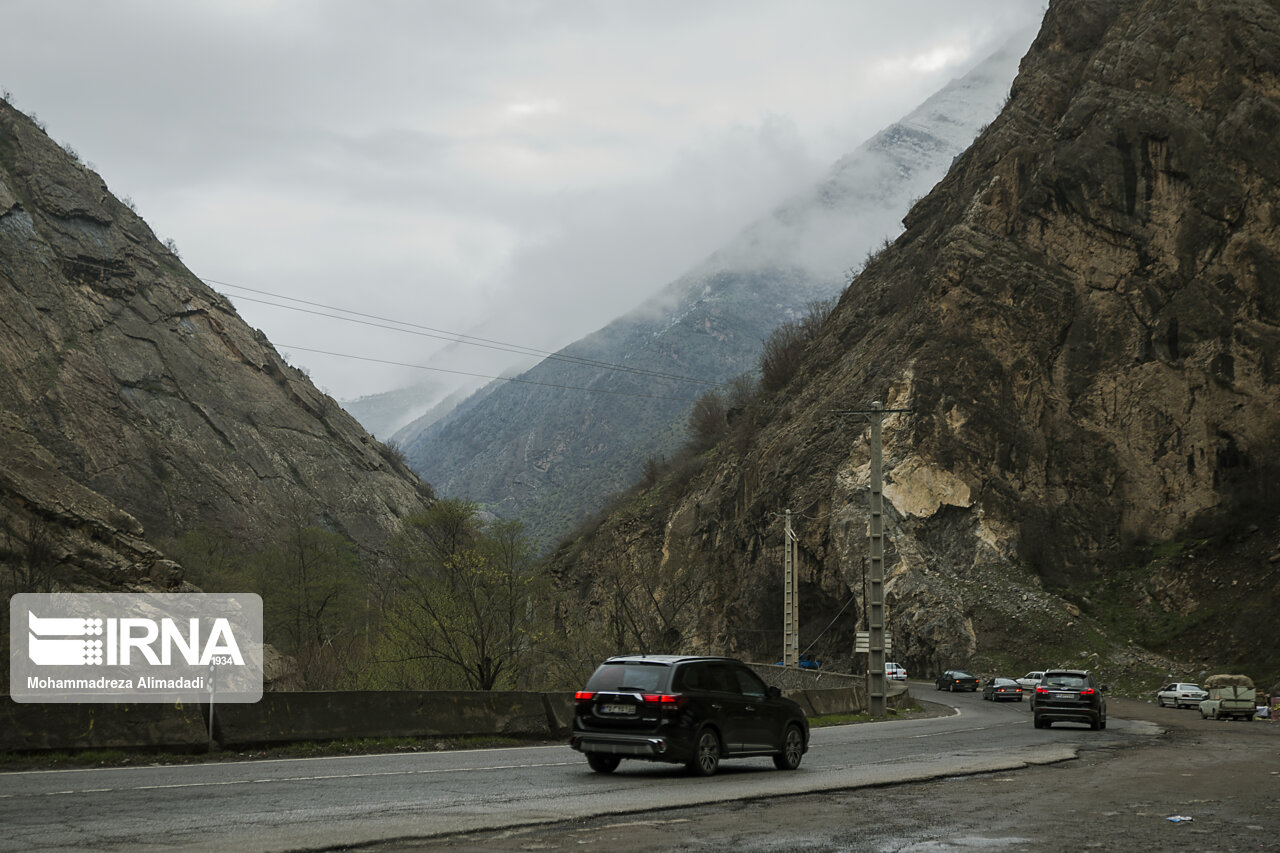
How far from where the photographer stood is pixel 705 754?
14.7 meters

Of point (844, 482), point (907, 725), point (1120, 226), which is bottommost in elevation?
point (907, 725)

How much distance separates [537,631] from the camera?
125ft

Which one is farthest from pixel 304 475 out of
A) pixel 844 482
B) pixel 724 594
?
pixel 844 482

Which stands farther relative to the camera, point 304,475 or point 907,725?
point 304,475

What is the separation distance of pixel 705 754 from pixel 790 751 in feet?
6.28

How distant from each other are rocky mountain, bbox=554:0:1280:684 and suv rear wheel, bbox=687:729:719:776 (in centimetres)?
4476

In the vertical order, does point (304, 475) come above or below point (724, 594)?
above

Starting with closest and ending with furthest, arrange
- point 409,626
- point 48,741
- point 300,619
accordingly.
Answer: point 48,741 → point 409,626 → point 300,619

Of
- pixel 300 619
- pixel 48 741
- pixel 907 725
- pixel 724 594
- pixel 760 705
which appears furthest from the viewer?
pixel 724 594

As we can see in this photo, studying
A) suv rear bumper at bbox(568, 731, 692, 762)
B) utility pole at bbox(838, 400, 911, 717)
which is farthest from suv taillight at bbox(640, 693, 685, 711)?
utility pole at bbox(838, 400, 911, 717)

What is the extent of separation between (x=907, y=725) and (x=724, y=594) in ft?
156

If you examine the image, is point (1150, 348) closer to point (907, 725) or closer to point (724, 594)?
point (724, 594)

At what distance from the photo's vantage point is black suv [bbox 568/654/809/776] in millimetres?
14258

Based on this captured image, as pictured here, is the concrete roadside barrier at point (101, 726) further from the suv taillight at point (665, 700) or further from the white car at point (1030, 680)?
the white car at point (1030, 680)
